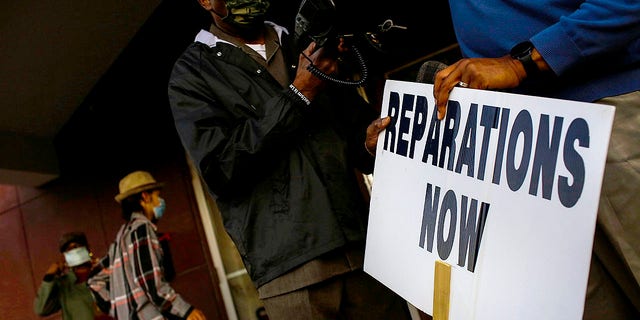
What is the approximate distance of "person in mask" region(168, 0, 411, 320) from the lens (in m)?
1.59

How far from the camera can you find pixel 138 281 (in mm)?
3143

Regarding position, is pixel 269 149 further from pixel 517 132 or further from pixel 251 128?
pixel 517 132

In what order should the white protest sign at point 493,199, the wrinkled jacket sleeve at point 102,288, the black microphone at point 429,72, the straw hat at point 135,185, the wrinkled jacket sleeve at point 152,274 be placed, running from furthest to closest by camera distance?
the straw hat at point 135,185 → the wrinkled jacket sleeve at point 102,288 → the wrinkled jacket sleeve at point 152,274 → the black microphone at point 429,72 → the white protest sign at point 493,199

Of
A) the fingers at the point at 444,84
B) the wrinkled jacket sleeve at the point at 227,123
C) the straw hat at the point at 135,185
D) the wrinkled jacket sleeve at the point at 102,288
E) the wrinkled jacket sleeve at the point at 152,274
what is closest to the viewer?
the fingers at the point at 444,84

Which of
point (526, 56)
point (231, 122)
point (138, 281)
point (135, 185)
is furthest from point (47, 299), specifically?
point (526, 56)

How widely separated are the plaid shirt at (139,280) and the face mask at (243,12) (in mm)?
1855

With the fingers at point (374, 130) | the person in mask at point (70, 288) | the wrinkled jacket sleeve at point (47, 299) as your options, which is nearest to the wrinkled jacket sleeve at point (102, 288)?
the person in mask at point (70, 288)

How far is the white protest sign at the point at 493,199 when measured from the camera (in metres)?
0.88

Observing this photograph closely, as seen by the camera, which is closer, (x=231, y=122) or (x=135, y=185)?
(x=231, y=122)

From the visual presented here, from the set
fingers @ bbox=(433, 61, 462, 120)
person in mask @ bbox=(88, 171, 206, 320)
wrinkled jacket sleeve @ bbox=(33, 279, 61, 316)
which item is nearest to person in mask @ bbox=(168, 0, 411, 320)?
fingers @ bbox=(433, 61, 462, 120)

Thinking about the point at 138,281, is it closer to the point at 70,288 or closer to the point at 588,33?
the point at 70,288

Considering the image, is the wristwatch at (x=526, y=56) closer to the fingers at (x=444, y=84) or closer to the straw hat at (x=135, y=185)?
the fingers at (x=444, y=84)

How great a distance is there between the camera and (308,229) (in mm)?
1610

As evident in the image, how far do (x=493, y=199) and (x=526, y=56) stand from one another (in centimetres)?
29
